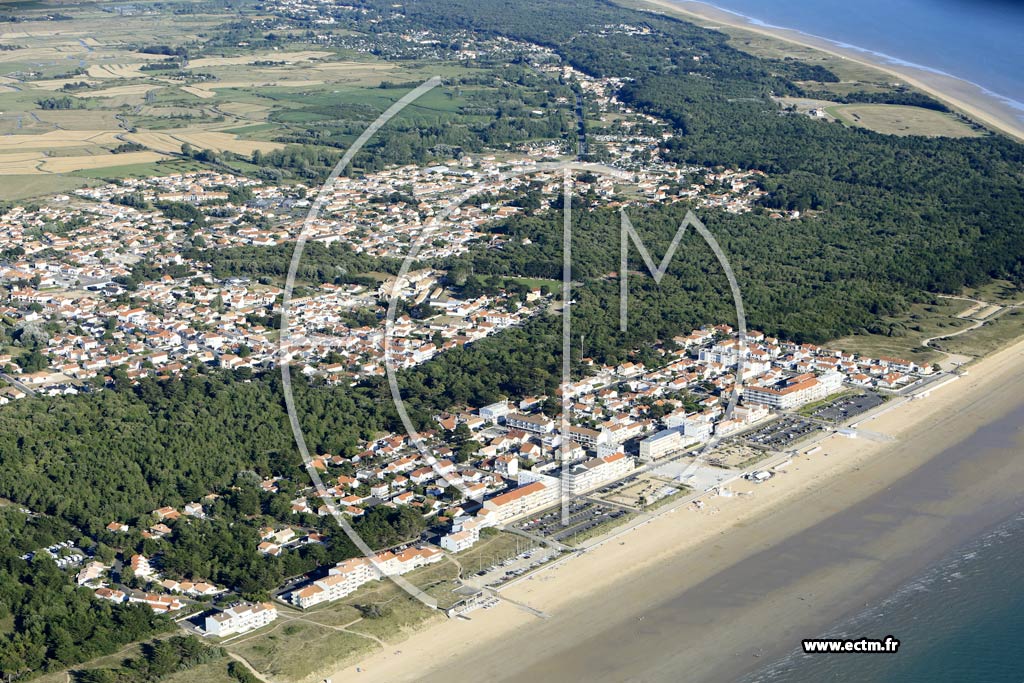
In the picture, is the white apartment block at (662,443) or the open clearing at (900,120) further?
the open clearing at (900,120)

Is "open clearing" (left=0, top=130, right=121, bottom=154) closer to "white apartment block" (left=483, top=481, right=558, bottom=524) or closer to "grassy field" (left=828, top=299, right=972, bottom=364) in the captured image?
"grassy field" (left=828, top=299, right=972, bottom=364)

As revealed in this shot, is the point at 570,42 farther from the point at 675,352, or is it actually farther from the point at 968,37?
the point at 675,352

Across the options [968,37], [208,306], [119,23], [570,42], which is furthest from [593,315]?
[119,23]

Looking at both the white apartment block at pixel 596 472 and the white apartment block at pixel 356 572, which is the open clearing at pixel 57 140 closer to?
the white apartment block at pixel 596 472

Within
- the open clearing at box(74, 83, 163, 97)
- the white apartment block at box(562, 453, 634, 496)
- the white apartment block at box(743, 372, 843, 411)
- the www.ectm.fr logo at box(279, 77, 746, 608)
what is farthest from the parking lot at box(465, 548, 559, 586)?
the open clearing at box(74, 83, 163, 97)

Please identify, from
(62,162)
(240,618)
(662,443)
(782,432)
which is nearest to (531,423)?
(662,443)

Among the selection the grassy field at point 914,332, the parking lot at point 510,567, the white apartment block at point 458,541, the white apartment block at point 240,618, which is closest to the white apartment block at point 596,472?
the parking lot at point 510,567
